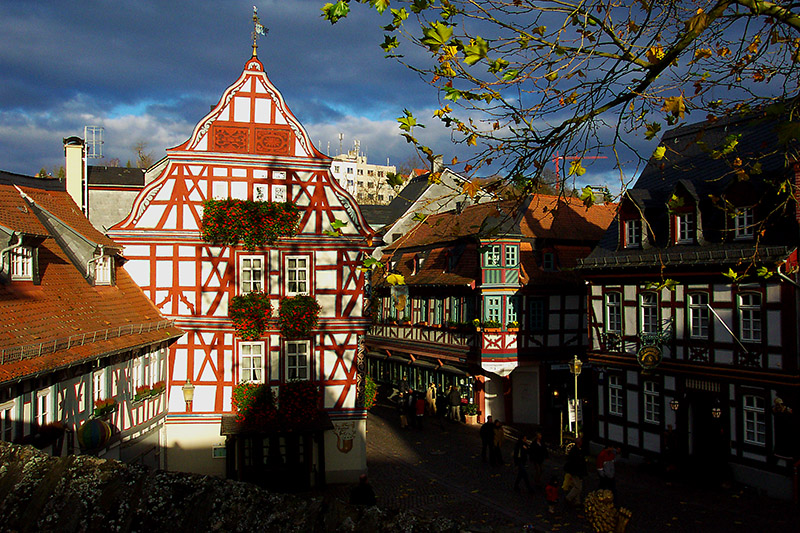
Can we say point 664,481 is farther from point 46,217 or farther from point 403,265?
point 403,265

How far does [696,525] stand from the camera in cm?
1579

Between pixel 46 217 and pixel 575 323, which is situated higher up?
pixel 46 217

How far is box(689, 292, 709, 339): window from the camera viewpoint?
2002cm

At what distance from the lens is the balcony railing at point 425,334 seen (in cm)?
3023

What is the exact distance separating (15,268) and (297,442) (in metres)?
9.39

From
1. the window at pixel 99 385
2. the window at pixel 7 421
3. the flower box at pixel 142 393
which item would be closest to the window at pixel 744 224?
the flower box at pixel 142 393

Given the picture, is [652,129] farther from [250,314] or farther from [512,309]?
[512,309]

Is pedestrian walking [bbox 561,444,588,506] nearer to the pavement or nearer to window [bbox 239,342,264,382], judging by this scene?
the pavement

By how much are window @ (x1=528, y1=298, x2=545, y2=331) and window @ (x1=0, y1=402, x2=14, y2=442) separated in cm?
2111

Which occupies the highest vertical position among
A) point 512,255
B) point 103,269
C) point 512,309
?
point 512,255

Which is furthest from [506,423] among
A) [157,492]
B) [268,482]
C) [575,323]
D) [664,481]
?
[157,492]

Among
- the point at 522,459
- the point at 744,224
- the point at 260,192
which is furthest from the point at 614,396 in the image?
the point at 260,192

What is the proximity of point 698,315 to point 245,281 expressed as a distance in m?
12.9

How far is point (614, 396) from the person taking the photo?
23.0 m
